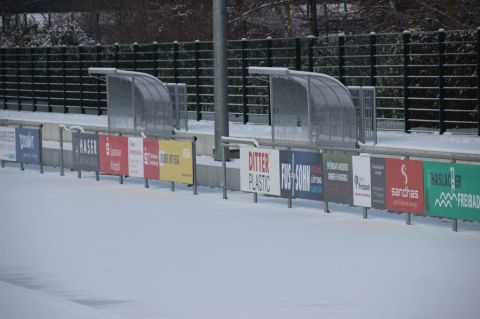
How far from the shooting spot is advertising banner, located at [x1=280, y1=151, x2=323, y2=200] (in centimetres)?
2048

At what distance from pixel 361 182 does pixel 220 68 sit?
6.83m

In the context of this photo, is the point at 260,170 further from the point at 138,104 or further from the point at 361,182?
the point at 138,104

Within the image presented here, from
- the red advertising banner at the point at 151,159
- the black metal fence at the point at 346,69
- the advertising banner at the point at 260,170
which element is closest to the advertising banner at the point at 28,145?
the red advertising banner at the point at 151,159

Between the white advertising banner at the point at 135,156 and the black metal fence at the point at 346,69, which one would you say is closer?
the white advertising banner at the point at 135,156

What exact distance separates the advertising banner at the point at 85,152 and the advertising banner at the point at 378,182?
8.62 metres

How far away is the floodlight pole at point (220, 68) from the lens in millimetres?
25500

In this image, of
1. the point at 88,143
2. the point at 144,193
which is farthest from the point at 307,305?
the point at 88,143

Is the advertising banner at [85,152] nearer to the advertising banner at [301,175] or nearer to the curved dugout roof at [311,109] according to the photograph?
the curved dugout roof at [311,109]

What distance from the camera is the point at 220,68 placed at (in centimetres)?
2562

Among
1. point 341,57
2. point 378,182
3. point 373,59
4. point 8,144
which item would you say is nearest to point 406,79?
point 373,59

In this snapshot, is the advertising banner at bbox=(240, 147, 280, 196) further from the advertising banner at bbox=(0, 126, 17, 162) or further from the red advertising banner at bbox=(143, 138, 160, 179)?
the advertising banner at bbox=(0, 126, 17, 162)

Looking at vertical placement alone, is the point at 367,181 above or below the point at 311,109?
below

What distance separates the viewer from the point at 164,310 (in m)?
12.7

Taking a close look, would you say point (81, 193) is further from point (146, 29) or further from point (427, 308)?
point (146, 29)
